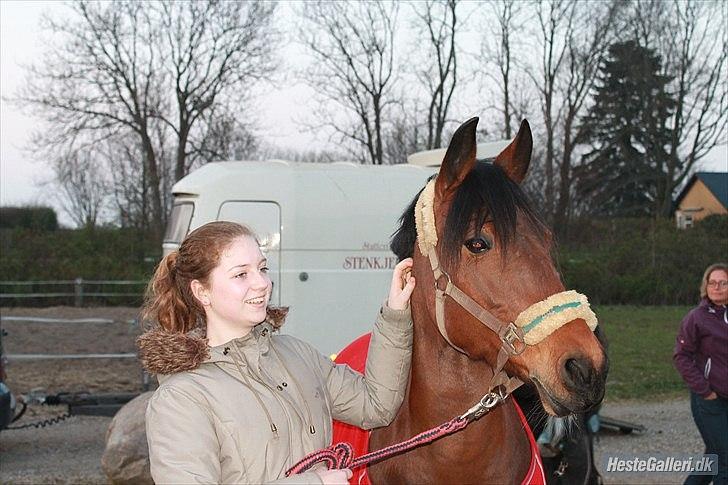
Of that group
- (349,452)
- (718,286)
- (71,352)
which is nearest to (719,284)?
(718,286)

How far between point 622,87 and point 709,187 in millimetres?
14461

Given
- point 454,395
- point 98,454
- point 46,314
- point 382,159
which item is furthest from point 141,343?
point 382,159

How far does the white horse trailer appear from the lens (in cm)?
777

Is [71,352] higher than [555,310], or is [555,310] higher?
[555,310]

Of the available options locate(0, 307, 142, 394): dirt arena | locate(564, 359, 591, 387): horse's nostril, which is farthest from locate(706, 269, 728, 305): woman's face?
locate(0, 307, 142, 394): dirt arena

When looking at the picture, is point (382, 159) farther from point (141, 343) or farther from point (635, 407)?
point (141, 343)

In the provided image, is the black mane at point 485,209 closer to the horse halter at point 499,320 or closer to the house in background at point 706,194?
the horse halter at point 499,320

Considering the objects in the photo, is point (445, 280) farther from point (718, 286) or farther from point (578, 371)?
point (718, 286)

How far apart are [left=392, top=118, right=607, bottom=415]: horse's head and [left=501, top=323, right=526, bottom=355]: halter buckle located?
20 millimetres

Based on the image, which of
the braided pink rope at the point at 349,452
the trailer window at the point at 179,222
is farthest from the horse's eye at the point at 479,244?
the trailer window at the point at 179,222

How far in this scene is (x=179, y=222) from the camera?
318 inches

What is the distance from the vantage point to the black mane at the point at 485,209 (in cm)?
220

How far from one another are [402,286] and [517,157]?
0.60 meters

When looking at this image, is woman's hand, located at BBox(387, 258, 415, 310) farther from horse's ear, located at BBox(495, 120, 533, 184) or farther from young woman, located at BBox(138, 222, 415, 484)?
horse's ear, located at BBox(495, 120, 533, 184)
